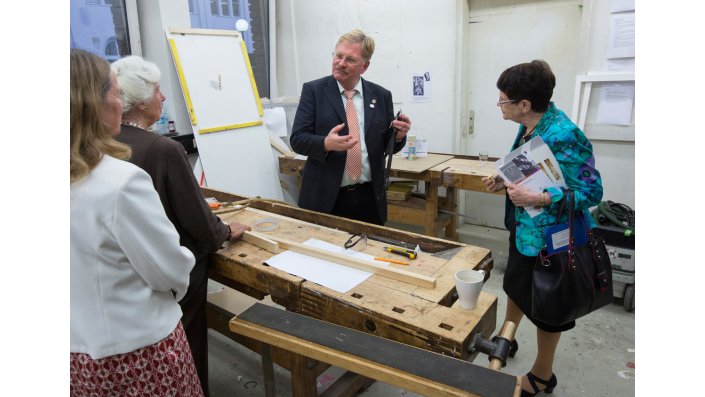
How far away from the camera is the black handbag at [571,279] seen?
164cm

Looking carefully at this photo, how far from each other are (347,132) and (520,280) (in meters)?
1.08

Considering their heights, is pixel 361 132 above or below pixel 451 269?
above

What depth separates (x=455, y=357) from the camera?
3.59 ft

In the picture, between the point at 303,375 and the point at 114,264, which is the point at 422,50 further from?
the point at 114,264

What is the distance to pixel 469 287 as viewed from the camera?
1197 mm

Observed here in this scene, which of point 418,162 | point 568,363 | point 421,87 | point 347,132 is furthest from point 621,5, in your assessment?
point 568,363

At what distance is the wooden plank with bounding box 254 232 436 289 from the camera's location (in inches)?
53.9

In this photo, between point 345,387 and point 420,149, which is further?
point 420,149

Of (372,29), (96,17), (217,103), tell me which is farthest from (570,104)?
(96,17)

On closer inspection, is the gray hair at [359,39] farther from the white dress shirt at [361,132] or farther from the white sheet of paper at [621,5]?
the white sheet of paper at [621,5]

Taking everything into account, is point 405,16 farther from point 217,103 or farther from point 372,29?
point 217,103

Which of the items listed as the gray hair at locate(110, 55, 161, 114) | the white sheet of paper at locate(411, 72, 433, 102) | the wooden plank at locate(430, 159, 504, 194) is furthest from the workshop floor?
the white sheet of paper at locate(411, 72, 433, 102)

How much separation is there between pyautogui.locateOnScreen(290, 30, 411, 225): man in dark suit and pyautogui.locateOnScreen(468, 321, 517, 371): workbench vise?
1.20m

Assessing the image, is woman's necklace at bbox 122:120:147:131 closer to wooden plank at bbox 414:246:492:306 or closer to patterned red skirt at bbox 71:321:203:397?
patterned red skirt at bbox 71:321:203:397
